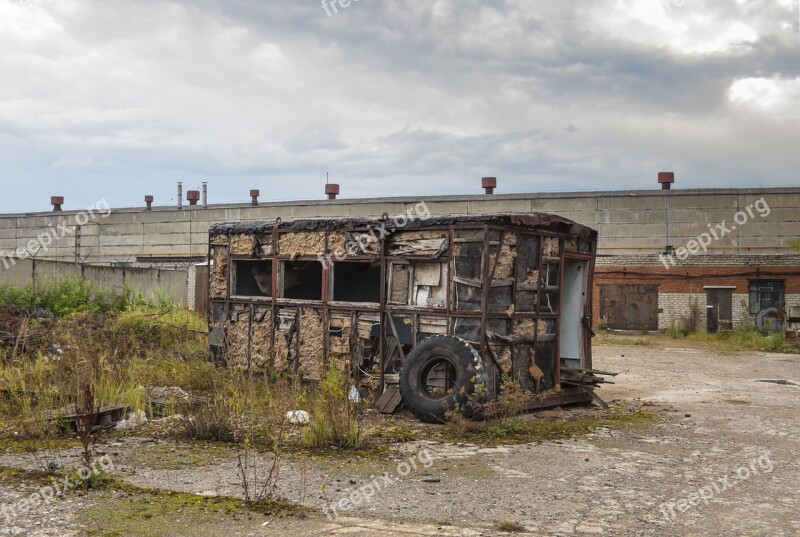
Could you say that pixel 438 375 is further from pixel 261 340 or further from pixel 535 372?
pixel 261 340

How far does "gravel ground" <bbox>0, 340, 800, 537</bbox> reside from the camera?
5.94m

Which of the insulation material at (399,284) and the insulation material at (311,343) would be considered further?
the insulation material at (311,343)

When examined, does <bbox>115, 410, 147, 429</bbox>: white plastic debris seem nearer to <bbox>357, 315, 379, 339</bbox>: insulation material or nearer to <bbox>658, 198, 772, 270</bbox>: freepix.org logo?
<bbox>357, 315, 379, 339</bbox>: insulation material

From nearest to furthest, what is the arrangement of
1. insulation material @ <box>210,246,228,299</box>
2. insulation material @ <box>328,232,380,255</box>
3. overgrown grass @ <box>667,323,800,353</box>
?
insulation material @ <box>328,232,380,255</box>, insulation material @ <box>210,246,228,299</box>, overgrown grass @ <box>667,323,800,353</box>

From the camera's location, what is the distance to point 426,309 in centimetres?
1116

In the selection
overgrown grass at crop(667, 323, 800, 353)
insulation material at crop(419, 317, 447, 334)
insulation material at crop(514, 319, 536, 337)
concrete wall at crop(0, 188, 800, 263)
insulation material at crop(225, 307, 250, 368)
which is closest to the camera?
insulation material at crop(419, 317, 447, 334)

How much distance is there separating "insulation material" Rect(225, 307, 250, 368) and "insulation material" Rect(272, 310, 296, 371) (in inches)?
29.0

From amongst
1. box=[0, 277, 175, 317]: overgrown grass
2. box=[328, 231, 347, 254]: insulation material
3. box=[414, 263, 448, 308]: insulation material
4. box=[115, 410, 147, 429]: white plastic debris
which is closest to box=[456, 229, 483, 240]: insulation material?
box=[414, 263, 448, 308]: insulation material

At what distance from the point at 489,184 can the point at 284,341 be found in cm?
2035

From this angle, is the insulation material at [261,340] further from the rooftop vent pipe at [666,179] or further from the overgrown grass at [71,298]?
the rooftop vent pipe at [666,179]

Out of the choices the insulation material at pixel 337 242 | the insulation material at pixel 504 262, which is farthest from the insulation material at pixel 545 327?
the insulation material at pixel 337 242

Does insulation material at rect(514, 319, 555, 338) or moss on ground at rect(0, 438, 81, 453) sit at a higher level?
insulation material at rect(514, 319, 555, 338)

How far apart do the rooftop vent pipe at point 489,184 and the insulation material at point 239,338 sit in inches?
777

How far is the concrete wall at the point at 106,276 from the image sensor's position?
72.7 ft
